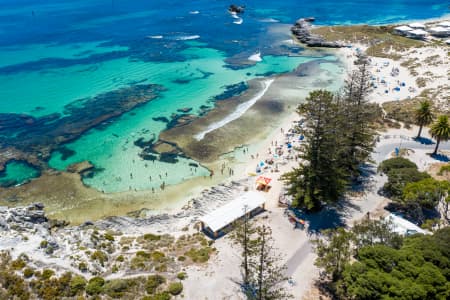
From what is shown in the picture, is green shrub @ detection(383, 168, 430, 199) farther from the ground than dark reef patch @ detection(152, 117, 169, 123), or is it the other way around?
green shrub @ detection(383, 168, 430, 199)

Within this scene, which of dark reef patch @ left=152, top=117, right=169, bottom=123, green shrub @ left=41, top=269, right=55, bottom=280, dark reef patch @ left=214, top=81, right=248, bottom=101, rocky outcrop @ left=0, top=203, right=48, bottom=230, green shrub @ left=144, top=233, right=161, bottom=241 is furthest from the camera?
dark reef patch @ left=214, top=81, right=248, bottom=101

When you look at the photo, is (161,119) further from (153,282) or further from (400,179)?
(400,179)

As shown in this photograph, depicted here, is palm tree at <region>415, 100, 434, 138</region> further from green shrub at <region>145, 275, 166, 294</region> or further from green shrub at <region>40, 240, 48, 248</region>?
green shrub at <region>40, 240, 48, 248</region>

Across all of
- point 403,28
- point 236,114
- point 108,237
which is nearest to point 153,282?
point 108,237

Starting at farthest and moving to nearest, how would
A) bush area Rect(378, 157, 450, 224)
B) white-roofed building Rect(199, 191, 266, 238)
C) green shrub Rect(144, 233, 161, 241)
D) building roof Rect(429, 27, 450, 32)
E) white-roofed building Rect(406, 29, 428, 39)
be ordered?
building roof Rect(429, 27, 450, 32)
white-roofed building Rect(406, 29, 428, 39)
green shrub Rect(144, 233, 161, 241)
white-roofed building Rect(199, 191, 266, 238)
bush area Rect(378, 157, 450, 224)

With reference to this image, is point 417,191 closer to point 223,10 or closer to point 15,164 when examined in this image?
point 15,164

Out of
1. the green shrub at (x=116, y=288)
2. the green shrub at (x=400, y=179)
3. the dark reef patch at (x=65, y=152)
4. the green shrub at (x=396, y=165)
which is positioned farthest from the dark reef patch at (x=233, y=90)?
the green shrub at (x=116, y=288)

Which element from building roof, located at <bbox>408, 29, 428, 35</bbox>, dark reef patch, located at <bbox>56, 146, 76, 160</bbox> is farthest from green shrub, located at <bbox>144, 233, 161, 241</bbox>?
building roof, located at <bbox>408, 29, 428, 35</bbox>
